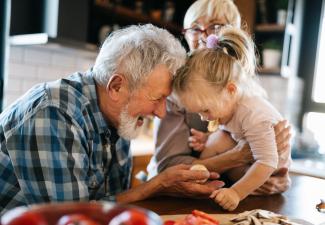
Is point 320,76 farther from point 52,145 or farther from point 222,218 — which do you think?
point 52,145

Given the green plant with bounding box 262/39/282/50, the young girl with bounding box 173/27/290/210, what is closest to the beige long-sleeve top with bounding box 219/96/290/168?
the young girl with bounding box 173/27/290/210

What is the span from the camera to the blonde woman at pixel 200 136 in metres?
1.23

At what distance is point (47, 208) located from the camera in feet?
1.32

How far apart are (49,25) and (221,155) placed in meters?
1.23

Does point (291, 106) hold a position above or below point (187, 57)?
below

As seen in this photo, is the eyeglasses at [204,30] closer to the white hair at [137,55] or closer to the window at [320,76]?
the white hair at [137,55]

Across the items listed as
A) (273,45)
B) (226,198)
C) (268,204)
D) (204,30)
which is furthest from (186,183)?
(273,45)

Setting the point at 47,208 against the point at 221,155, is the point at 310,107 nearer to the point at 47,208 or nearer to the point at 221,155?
the point at 221,155

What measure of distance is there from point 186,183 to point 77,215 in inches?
27.8

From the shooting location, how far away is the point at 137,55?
114 centimetres

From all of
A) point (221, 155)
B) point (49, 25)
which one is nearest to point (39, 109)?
point (221, 155)

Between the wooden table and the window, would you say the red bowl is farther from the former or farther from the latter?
the window

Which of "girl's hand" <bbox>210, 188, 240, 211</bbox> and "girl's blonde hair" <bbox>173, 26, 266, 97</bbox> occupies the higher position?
"girl's blonde hair" <bbox>173, 26, 266, 97</bbox>

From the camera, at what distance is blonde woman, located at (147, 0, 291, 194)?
4.05ft
